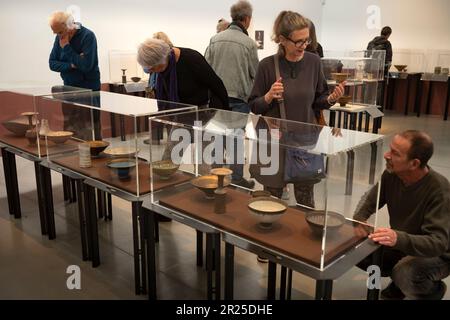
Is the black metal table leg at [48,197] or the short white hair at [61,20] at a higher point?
the short white hair at [61,20]

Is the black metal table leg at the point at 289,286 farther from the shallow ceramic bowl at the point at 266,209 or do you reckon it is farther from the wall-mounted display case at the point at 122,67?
the wall-mounted display case at the point at 122,67

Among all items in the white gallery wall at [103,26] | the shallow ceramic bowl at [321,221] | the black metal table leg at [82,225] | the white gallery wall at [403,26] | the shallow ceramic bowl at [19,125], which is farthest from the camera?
the white gallery wall at [403,26]

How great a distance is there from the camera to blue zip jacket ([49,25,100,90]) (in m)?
3.53

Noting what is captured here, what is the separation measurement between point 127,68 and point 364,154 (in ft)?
16.3

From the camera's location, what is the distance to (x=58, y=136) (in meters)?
2.81

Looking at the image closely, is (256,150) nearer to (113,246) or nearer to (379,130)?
(113,246)

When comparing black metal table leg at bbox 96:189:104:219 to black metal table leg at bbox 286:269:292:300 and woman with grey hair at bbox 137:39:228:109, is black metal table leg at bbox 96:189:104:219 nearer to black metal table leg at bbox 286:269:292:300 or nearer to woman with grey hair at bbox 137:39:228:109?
woman with grey hair at bbox 137:39:228:109

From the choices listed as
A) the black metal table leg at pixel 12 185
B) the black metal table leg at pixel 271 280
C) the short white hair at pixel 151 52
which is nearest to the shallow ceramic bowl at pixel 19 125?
the black metal table leg at pixel 12 185

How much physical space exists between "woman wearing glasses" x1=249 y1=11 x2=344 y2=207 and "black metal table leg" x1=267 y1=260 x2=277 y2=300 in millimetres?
357

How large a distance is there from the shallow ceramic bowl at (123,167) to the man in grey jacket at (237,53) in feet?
→ 4.13

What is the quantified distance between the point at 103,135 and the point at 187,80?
690 mm

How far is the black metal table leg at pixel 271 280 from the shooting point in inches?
83.7

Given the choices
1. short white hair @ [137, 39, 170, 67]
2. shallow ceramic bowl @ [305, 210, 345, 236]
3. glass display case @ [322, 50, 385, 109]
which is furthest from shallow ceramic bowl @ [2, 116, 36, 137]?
glass display case @ [322, 50, 385, 109]
